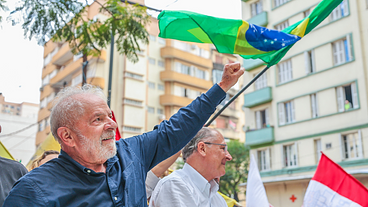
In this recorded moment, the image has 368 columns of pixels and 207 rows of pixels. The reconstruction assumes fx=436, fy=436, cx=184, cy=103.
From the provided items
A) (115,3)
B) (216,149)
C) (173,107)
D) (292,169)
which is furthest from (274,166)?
(216,149)

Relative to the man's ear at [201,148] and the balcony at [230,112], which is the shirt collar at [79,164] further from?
the balcony at [230,112]

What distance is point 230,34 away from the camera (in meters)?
4.64

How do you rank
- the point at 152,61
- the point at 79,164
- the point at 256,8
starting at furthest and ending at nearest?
the point at 152,61
the point at 256,8
the point at 79,164

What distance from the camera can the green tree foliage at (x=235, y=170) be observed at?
36.6 metres

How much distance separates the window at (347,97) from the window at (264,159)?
6.30 m

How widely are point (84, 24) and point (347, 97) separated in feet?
63.9

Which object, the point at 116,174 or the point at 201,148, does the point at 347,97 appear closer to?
the point at 201,148

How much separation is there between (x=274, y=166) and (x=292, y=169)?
194 cm

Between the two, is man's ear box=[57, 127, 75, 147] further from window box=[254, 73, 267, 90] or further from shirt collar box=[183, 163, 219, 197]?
window box=[254, 73, 267, 90]

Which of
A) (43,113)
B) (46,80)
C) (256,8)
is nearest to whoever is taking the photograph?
(256,8)

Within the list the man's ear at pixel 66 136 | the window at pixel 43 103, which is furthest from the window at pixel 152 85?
the man's ear at pixel 66 136

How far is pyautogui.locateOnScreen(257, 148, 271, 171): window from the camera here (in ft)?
92.7

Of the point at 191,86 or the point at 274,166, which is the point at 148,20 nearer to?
the point at 274,166

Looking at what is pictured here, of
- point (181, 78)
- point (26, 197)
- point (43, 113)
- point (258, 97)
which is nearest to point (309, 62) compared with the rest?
point (258, 97)
